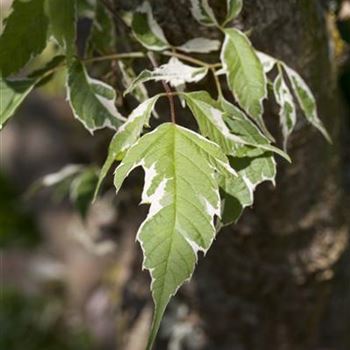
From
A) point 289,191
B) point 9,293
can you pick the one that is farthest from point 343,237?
point 9,293

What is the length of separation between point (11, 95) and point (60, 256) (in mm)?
1735

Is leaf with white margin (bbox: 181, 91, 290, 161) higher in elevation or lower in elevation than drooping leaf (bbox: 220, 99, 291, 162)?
higher

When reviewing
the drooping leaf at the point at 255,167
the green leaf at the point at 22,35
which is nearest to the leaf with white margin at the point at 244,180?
the drooping leaf at the point at 255,167

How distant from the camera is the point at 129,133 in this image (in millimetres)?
685

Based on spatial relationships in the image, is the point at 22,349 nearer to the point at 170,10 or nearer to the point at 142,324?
the point at 142,324

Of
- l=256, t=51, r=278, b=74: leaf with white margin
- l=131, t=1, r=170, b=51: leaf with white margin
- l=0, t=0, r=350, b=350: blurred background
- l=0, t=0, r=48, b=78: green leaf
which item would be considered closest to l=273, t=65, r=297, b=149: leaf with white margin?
l=256, t=51, r=278, b=74: leaf with white margin

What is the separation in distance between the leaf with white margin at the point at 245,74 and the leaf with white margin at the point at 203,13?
0.02m

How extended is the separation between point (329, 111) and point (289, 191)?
0.12 m

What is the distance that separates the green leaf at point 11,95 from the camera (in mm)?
769

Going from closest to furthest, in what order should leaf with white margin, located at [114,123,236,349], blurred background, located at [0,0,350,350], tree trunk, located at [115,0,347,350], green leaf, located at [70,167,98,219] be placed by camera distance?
leaf with white margin, located at [114,123,236,349], tree trunk, located at [115,0,347,350], green leaf, located at [70,167,98,219], blurred background, located at [0,0,350,350]

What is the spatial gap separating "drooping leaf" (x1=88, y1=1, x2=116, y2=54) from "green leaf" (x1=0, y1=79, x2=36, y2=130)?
0.11 m

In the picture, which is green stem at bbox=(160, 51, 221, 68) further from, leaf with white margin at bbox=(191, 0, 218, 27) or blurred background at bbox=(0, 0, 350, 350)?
blurred background at bbox=(0, 0, 350, 350)

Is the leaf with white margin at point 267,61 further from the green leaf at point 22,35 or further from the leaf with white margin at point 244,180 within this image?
the green leaf at point 22,35

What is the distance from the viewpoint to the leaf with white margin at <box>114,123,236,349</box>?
62 centimetres
